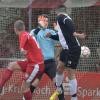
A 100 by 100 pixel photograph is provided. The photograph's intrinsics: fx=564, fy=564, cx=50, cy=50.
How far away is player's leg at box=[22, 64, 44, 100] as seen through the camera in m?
11.8

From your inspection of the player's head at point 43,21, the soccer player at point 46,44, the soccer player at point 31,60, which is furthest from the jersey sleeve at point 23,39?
the player's head at point 43,21

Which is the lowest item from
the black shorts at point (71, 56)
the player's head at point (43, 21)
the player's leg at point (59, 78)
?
the player's leg at point (59, 78)

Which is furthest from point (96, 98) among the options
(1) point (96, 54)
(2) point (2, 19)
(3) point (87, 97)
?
(2) point (2, 19)

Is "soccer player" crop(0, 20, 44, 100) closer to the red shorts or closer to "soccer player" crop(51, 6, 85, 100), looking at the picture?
the red shorts

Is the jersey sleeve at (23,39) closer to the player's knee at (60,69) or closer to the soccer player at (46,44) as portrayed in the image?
the player's knee at (60,69)

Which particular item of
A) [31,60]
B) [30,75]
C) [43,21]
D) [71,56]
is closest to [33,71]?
[30,75]

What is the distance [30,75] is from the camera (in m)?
11.8

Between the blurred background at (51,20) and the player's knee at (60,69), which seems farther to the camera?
the blurred background at (51,20)

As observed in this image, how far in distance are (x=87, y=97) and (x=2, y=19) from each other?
2.85m

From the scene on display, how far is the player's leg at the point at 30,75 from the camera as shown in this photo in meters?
11.8

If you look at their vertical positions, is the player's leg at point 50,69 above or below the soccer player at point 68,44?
below

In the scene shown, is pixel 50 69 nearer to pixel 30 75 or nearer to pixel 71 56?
pixel 30 75

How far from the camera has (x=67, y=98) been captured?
546 inches

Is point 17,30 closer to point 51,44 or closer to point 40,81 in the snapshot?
point 51,44
